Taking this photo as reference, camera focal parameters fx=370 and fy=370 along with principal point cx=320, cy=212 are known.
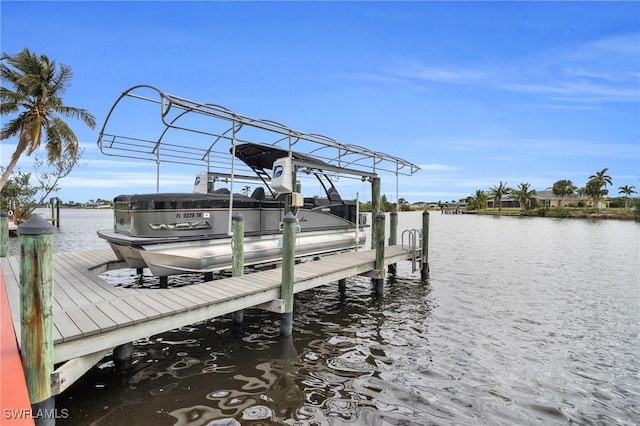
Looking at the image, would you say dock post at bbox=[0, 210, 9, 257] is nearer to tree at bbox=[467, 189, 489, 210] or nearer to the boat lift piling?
the boat lift piling

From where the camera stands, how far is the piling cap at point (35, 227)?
2.80 meters

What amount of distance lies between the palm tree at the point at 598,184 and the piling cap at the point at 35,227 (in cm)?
9576

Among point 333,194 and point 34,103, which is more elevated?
point 34,103

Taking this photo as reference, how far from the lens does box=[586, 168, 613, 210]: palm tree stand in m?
77.1

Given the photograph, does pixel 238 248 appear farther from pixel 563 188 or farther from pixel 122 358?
pixel 563 188

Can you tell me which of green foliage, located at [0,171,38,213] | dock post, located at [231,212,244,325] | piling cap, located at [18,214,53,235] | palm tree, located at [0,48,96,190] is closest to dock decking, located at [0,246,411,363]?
dock post, located at [231,212,244,325]

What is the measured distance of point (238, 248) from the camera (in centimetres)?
636

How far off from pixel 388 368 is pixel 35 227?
439cm

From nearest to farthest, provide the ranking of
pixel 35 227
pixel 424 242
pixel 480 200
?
pixel 35 227 < pixel 424 242 < pixel 480 200

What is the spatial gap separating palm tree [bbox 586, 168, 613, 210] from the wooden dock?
3564 inches

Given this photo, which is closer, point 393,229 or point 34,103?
point 393,229

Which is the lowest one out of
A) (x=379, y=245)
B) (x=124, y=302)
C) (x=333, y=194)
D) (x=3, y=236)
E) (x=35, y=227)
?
(x=124, y=302)

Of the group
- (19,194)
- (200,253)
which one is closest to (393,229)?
(200,253)

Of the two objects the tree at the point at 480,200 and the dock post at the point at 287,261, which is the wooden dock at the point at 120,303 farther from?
the tree at the point at 480,200
